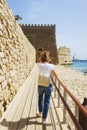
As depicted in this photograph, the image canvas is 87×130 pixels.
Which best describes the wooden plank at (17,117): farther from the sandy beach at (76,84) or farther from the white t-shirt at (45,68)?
the sandy beach at (76,84)

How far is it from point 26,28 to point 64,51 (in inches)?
692

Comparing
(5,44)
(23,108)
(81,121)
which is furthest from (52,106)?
(81,121)

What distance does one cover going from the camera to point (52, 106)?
7.68 m

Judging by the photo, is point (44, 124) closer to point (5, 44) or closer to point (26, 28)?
point (5, 44)

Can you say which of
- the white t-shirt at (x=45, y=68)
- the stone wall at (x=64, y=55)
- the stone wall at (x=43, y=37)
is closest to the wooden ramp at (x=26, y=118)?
the white t-shirt at (x=45, y=68)

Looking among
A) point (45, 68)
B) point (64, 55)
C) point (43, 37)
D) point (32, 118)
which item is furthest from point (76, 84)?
point (64, 55)

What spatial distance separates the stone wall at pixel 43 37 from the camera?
49.7 meters

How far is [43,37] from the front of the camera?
165 feet

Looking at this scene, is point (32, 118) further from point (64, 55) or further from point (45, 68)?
point (64, 55)

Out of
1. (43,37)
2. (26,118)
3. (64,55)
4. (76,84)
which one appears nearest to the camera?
(26,118)

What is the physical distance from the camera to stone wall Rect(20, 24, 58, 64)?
1955 inches

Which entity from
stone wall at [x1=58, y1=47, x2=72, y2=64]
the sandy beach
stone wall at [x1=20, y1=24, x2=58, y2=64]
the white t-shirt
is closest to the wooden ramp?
the white t-shirt

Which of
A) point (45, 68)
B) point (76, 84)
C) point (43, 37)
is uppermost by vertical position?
point (43, 37)

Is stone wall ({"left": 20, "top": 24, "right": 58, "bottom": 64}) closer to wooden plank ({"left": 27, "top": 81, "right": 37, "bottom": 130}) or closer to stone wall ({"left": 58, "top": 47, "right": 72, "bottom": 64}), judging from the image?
stone wall ({"left": 58, "top": 47, "right": 72, "bottom": 64})
